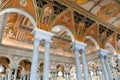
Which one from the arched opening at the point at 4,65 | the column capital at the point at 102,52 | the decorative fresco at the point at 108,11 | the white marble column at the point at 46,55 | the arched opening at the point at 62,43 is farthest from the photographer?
the arched opening at the point at 4,65

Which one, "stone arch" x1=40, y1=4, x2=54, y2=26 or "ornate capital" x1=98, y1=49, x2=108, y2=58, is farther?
"ornate capital" x1=98, y1=49, x2=108, y2=58

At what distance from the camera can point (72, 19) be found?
9.80 meters

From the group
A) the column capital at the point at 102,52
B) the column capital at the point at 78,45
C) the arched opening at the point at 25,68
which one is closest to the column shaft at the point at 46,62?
the column capital at the point at 78,45

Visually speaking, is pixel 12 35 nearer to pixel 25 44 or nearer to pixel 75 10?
pixel 25 44

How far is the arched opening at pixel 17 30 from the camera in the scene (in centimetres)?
1054

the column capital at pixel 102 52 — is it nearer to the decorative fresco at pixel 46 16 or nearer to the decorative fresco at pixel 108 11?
the decorative fresco at pixel 108 11

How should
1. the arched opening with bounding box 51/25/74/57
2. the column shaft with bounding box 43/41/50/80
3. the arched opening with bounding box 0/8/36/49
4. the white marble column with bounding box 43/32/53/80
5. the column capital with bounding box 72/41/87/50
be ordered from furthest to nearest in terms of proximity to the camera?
the arched opening with bounding box 51/25/74/57
the arched opening with bounding box 0/8/36/49
the column capital with bounding box 72/41/87/50
the white marble column with bounding box 43/32/53/80
the column shaft with bounding box 43/41/50/80

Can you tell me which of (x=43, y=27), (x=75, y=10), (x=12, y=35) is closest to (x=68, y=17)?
(x=75, y=10)

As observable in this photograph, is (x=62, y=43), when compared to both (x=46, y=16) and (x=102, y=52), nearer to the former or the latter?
(x=102, y=52)

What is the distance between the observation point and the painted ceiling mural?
27.0 feet

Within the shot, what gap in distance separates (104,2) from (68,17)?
274 centimetres

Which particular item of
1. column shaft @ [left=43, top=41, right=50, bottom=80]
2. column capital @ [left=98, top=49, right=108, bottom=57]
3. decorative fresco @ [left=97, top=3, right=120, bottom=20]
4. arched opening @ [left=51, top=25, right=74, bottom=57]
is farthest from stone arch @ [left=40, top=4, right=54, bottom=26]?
column capital @ [left=98, top=49, right=108, bottom=57]

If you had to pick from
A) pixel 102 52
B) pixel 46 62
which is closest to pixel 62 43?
pixel 102 52

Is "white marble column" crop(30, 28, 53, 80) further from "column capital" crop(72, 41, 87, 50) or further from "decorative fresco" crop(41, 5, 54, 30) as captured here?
"column capital" crop(72, 41, 87, 50)
